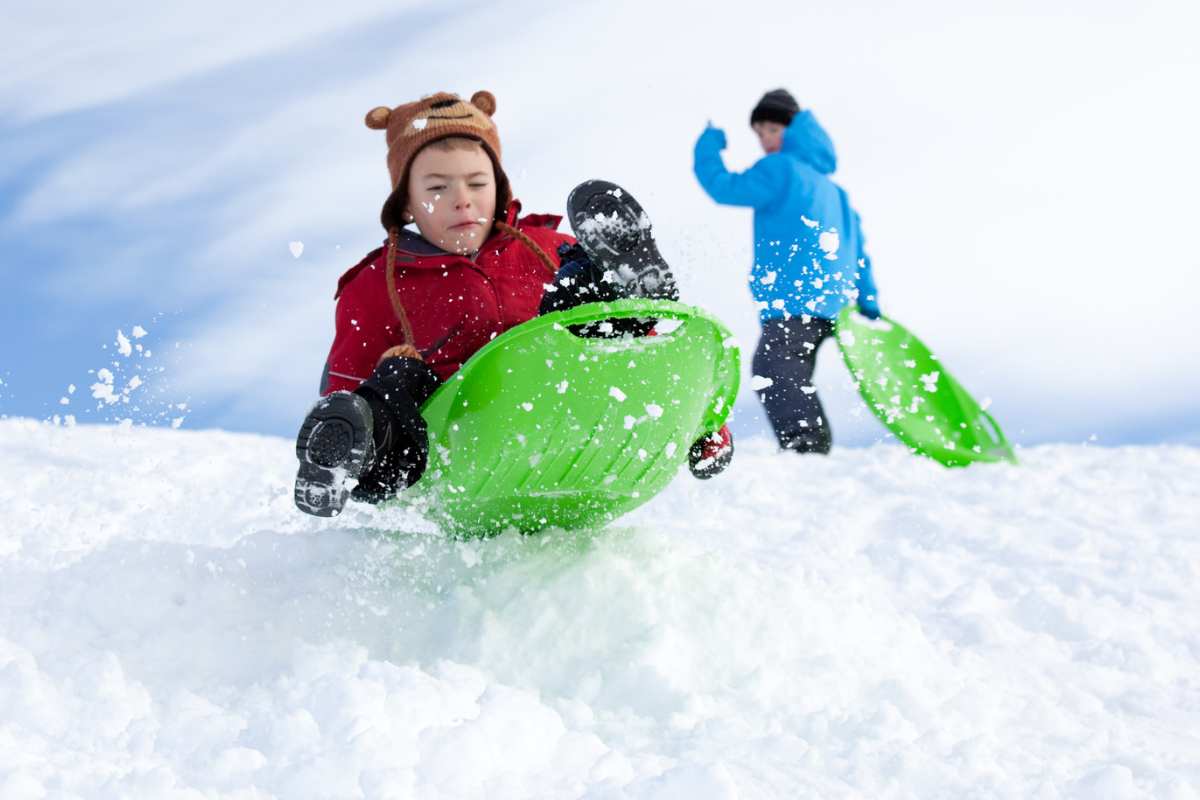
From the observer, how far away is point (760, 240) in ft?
16.9

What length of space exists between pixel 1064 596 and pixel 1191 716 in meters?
0.68

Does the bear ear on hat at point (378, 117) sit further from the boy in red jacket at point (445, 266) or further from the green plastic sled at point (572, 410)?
the green plastic sled at point (572, 410)

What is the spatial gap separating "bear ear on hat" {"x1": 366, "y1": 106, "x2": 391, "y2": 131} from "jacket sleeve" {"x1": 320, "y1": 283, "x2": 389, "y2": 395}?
1.72ft

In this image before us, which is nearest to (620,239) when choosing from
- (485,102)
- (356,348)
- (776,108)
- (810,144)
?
(356,348)

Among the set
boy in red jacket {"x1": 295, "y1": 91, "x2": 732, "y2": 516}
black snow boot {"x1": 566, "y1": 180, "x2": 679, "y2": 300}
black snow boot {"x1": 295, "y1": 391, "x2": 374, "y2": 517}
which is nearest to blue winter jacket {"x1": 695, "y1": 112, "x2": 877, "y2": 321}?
boy in red jacket {"x1": 295, "y1": 91, "x2": 732, "y2": 516}

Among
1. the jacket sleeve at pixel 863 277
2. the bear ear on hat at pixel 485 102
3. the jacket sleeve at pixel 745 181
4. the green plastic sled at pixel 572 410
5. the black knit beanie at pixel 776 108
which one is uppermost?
the bear ear on hat at pixel 485 102

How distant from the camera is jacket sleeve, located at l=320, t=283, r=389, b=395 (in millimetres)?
2674

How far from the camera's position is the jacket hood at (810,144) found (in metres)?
5.25

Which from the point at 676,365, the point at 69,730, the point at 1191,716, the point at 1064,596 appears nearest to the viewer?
the point at 69,730

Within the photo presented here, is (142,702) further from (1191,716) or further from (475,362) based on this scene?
(1191,716)

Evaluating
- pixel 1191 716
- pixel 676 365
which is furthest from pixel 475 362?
pixel 1191 716

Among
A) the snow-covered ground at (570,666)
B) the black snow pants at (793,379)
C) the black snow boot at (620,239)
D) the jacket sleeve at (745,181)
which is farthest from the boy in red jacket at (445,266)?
the jacket sleeve at (745,181)

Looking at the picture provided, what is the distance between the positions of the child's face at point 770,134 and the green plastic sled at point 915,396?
3.12ft

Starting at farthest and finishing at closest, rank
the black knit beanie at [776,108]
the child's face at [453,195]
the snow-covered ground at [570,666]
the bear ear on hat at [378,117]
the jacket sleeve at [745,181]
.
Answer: the black knit beanie at [776,108] → the jacket sleeve at [745,181] → the bear ear on hat at [378,117] → the child's face at [453,195] → the snow-covered ground at [570,666]
